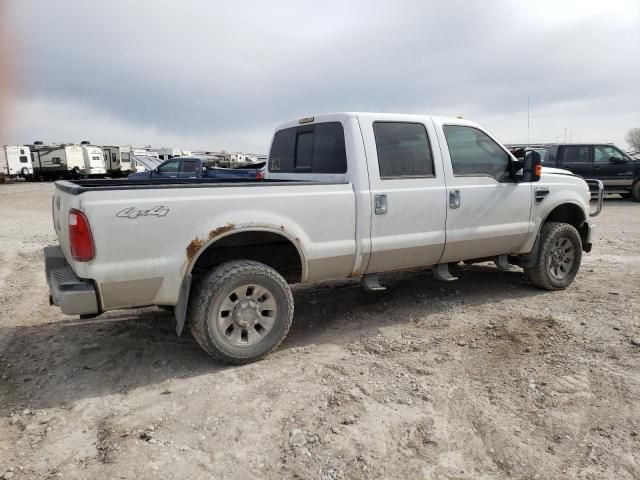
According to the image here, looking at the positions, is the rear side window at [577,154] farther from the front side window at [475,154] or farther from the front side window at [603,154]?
the front side window at [475,154]

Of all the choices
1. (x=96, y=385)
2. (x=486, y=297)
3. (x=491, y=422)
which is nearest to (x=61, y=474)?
(x=96, y=385)

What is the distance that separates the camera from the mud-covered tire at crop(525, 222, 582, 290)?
5551 mm

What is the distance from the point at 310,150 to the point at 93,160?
3833cm

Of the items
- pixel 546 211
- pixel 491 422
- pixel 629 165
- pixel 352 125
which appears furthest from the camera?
pixel 629 165

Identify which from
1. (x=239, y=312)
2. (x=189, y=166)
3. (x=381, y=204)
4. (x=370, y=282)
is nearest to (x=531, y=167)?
(x=381, y=204)

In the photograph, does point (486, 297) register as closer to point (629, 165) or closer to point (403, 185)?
point (403, 185)

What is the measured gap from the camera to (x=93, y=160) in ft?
127

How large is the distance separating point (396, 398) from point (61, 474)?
1989 mm

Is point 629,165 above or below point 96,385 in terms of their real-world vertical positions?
above

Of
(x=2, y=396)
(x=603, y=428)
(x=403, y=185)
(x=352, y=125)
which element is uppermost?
(x=352, y=125)

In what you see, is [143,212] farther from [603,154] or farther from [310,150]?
[603,154]

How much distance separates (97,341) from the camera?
172 inches

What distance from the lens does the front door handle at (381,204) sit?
4273mm

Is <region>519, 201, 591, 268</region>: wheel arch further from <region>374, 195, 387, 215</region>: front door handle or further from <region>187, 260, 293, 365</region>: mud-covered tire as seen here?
<region>187, 260, 293, 365</region>: mud-covered tire
